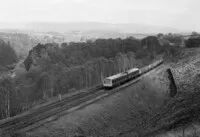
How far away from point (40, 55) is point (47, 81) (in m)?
22.8

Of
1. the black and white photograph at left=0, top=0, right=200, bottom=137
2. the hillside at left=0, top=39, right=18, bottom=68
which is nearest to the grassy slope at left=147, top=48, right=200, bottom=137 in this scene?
the black and white photograph at left=0, top=0, right=200, bottom=137

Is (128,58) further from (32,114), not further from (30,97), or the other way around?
(32,114)

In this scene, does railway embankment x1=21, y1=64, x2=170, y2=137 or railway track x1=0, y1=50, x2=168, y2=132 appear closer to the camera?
railway embankment x1=21, y1=64, x2=170, y2=137

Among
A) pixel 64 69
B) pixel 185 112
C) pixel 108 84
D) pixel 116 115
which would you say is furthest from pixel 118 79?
pixel 185 112

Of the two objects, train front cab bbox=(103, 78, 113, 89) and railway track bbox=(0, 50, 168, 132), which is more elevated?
train front cab bbox=(103, 78, 113, 89)

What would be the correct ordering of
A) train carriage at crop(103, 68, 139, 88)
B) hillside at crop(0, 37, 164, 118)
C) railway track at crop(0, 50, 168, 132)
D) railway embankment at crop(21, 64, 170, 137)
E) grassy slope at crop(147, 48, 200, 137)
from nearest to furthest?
1. grassy slope at crop(147, 48, 200, 137)
2. railway embankment at crop(21, 64, 170, 137)
3. railway track at crop(0, 50, 168, 132)
4. train carriage at crop(103, 68, 139, 88)
5. hillside at crop(0, 37, 164, 118)

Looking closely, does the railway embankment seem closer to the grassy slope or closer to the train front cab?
the train front cab

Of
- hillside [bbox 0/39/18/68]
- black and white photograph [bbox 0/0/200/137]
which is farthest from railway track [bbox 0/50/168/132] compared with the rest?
hillside [bbox 0/39/18/68]

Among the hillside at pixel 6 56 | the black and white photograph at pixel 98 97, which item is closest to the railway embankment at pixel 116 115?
the black and white photograph at pixel 98 97

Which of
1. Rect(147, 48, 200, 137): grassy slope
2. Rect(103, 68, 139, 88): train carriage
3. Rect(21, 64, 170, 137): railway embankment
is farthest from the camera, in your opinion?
Rect(103, 68, 139, 88): train carriage

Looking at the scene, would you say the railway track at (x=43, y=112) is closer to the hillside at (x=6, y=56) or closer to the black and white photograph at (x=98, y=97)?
the black and white photograph at (x=98, y=97)

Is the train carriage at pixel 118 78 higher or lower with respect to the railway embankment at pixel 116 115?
higher

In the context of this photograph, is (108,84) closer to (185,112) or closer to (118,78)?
(118,78)

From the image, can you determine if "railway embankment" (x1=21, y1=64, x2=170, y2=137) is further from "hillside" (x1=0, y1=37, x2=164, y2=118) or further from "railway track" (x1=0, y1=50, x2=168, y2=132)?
"hillside" (x1=0, y1=37, x2=164, y2=118)
